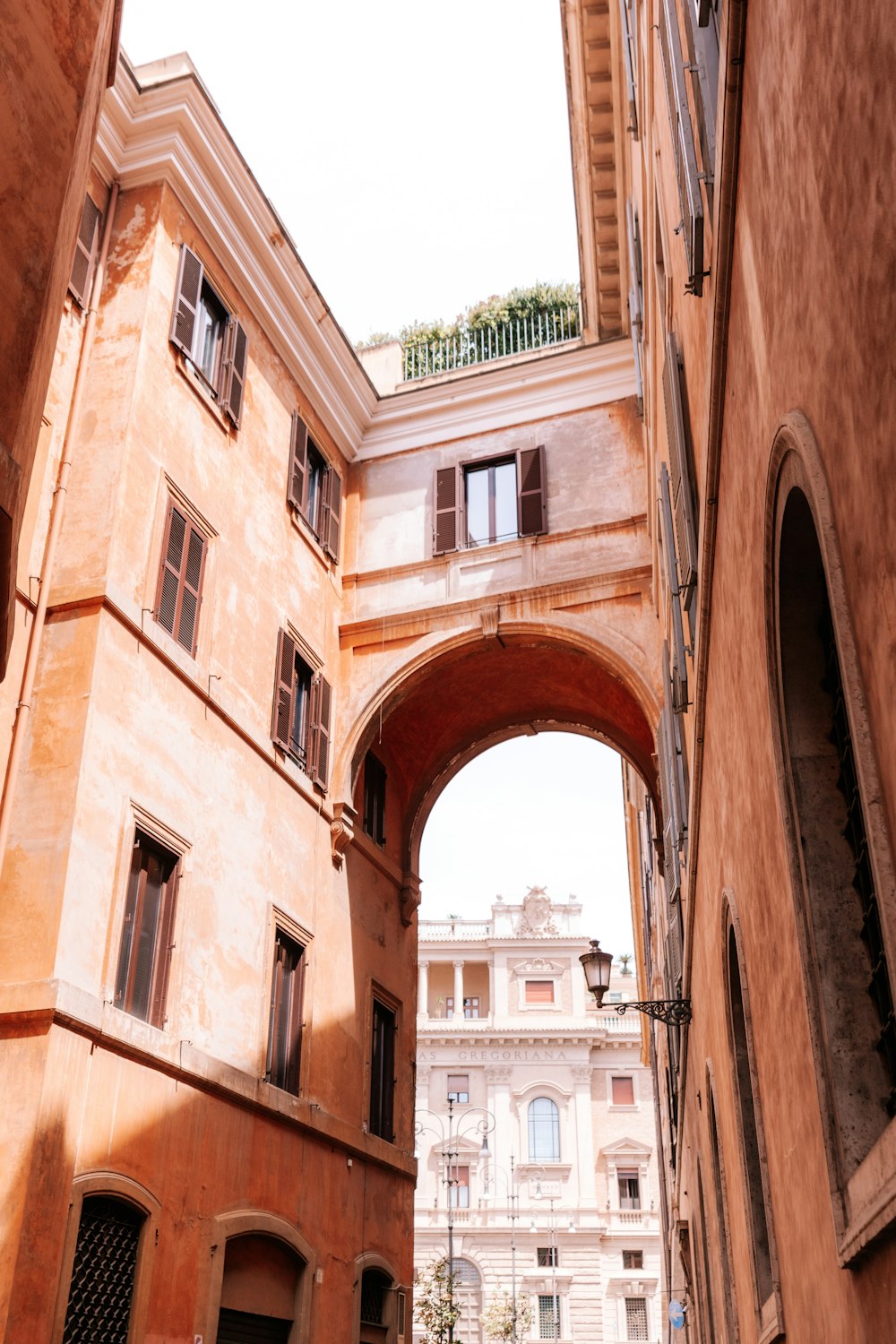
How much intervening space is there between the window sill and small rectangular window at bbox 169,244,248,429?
0.12ft

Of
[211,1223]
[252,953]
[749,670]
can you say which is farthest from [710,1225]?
[749,670]

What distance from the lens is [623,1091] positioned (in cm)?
4647

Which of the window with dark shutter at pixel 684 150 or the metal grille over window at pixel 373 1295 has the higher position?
the window with dark shutter at pixel 684 150

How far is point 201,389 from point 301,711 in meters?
3.92

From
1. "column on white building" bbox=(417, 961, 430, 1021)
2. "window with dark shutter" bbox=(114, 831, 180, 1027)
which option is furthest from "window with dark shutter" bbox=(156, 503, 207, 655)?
"column on white building" bbox=(417, 961, 430, 1021)

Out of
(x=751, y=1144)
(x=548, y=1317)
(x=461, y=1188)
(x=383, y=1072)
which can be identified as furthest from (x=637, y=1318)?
(x=751, y=1144)

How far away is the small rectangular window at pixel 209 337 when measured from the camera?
12656mm

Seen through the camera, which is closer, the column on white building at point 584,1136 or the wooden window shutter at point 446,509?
the wooden window shutter at point 446,509

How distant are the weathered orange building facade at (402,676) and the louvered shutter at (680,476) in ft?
0.14

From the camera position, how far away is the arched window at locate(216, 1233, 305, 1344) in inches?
422

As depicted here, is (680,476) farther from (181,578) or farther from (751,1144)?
(181,578)

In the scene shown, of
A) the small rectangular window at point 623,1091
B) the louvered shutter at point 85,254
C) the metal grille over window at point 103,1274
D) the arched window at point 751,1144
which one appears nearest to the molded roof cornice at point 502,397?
the louvered shutter at point 85,254

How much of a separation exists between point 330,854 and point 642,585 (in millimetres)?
4919

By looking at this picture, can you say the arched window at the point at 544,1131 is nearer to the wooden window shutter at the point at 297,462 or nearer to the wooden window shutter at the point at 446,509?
the wooden window shutter at the point at 446,509
